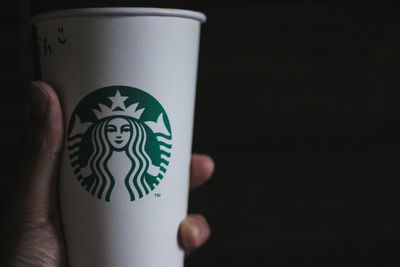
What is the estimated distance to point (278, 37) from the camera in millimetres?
1393

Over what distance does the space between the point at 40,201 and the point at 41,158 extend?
97 mm

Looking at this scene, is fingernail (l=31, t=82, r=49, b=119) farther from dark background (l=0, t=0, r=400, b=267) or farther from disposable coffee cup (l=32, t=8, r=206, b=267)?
dark background (l=0, t=0, r=400, b=267)

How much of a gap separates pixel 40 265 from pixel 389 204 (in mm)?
1015

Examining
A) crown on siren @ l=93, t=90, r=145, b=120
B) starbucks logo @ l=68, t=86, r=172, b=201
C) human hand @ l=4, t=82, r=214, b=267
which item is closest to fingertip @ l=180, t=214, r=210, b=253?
human hand @ l=4, t=82, r=214, b=267

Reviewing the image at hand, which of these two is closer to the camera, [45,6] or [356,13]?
[45,6]

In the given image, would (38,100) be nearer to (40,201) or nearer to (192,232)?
(40,201)

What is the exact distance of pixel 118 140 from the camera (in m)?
0.85

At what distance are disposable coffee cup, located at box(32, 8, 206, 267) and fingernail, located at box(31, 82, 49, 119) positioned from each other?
3cm

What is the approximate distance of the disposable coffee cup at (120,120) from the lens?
2.75ft

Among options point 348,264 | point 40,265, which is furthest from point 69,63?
point 348,264

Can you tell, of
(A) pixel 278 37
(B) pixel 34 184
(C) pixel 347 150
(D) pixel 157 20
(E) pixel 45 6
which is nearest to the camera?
(D) pixel 157 20

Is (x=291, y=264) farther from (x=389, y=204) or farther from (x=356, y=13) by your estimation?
(x=356, y=13)

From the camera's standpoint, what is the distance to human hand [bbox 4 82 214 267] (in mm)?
895

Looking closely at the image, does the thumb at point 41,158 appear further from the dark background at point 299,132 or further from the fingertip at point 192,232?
the dark background at point 299,132
